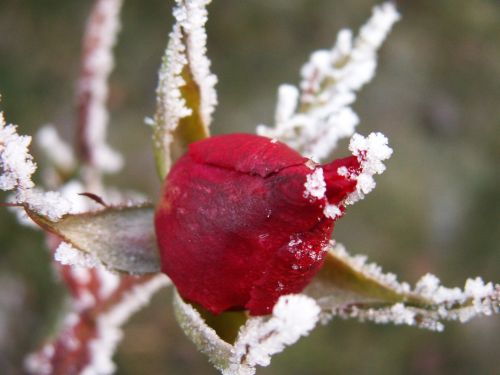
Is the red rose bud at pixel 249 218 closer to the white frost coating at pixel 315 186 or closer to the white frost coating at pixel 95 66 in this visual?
the white frost coating at pixel 315 186

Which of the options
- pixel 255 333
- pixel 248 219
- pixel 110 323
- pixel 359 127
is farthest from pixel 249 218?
pixel 359 127

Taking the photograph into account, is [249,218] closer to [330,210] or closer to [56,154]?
[330,210]

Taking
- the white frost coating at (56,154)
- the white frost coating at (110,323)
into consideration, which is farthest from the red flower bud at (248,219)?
the white frost coating at (56,154)

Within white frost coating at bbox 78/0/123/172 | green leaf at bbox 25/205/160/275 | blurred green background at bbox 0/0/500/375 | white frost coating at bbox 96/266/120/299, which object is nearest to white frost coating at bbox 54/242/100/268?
green leaf at bbox 25/205/160/275

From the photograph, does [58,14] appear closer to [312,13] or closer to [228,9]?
[228,9]

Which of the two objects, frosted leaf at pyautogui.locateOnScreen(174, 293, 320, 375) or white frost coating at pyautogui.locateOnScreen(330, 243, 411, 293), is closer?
frosted leaf at pyautogui.locateOnScreen(174, 293, 320, 375)

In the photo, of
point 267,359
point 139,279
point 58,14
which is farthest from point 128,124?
point 267,359

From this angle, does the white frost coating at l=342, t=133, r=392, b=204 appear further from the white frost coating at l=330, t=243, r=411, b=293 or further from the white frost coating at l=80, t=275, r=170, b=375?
the white frost coating at l=80, t=275, r=170, b=375
